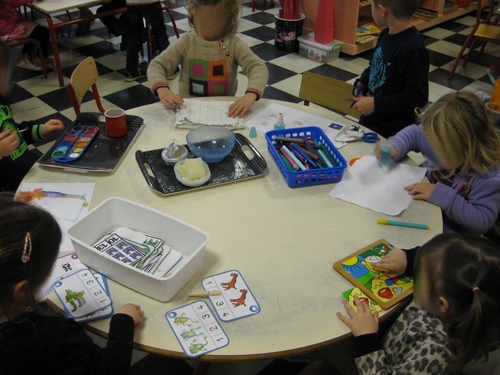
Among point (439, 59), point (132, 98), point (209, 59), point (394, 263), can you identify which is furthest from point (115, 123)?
point (439, 59)

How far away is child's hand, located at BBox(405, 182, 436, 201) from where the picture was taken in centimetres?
128

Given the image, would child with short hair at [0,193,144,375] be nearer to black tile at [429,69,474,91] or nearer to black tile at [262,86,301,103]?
black tile at [262,86,301,103]

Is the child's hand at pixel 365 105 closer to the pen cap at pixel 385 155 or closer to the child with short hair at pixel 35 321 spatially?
the pen cap at pixel 385 155

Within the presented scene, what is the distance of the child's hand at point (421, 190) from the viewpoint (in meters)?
1.28

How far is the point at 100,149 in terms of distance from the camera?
142 centimetres

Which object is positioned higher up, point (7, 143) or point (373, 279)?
point (7, 143)

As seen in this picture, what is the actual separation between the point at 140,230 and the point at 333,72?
108 inches

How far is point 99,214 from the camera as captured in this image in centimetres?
111

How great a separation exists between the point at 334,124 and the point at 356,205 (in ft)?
1.51

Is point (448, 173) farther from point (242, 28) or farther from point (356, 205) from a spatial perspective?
point (242, 28)

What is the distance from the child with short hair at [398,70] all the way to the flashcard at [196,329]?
1.16 metres

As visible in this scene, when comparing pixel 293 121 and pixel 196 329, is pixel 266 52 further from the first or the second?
pixel 196 329

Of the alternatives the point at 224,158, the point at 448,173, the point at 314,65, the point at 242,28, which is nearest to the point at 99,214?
the point at 224,158

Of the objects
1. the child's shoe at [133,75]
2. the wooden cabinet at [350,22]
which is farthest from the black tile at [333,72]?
the child's shoe at [133,75]
